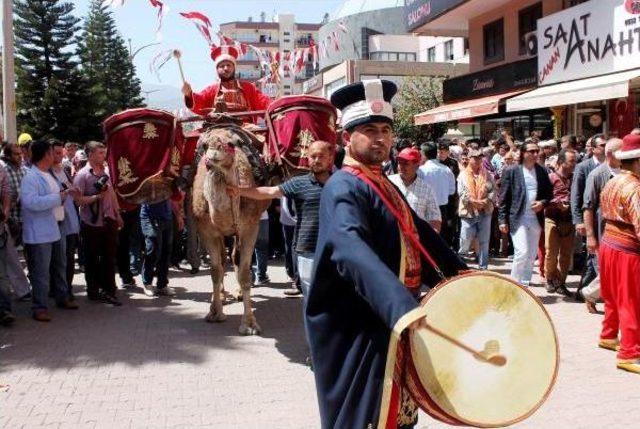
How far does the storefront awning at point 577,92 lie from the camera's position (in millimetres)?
12797

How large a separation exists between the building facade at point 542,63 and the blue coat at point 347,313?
1154cm

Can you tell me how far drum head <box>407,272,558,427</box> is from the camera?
230 cm

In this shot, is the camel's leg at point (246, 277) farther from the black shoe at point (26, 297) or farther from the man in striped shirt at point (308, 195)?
the black shoe at point (26, 297)

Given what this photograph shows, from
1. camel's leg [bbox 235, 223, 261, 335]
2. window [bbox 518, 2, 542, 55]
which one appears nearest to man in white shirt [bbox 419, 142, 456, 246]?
camel's leg [bbox 235, 223, 261, 335]

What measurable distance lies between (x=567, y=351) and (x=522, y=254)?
2547 mm

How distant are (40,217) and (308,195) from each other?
3445 millimetres

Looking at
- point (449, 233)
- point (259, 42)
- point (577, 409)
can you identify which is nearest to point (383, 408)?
point (577, 409)

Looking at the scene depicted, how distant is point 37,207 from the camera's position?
7043mm

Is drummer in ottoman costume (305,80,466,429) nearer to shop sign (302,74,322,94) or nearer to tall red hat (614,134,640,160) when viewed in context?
tall red hat (614,134,640,160)

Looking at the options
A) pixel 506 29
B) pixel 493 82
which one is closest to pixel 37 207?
pixel 493 82

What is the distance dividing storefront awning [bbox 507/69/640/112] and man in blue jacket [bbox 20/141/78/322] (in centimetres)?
1045

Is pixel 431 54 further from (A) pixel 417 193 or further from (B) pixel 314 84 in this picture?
(A) pixel 417 193

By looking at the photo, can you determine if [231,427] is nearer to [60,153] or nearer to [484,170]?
[60,153]

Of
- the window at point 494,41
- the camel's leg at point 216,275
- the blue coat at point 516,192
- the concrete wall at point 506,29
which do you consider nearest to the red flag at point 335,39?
the blue coat at point 516,192
